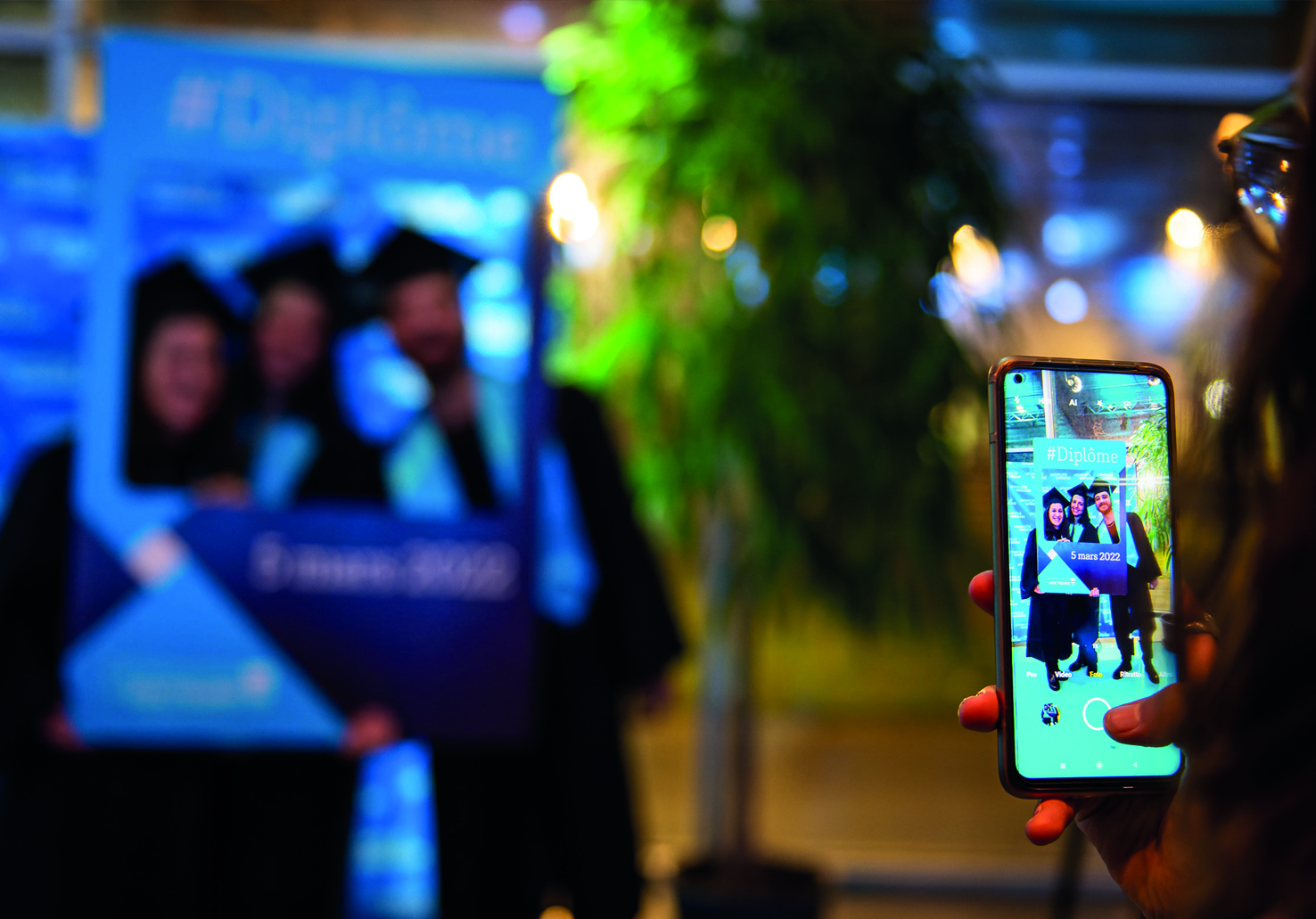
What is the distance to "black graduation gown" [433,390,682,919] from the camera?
7.38 feet

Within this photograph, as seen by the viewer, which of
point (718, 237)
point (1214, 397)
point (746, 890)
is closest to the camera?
point (1214, 397)

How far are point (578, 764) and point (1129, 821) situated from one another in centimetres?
164

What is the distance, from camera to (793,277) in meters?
2.27

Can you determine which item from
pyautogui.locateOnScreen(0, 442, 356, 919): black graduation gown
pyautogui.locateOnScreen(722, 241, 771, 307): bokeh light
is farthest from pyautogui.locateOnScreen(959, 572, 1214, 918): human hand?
pyautogui.locateOnScreen(0, 442, 356, 919): black graduation gown

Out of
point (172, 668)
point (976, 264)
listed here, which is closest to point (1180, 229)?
point (976, 264)

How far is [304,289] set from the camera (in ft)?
6.94

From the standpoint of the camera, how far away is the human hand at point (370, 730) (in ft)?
6.78

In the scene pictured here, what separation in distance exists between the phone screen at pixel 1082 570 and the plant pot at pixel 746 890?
6.32 feet

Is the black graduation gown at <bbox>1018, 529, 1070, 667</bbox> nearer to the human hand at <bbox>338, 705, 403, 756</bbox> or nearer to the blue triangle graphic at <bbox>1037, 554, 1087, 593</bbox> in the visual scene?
the blue triangle graphic at <bbox>1037, 554, 1087, 593</bbox>

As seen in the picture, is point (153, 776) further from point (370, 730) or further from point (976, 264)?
point (976, 264)

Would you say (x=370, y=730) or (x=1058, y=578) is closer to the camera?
(x=1058, y=578)

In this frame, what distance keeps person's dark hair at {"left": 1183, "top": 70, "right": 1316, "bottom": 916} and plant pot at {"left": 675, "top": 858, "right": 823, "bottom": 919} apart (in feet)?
7.09

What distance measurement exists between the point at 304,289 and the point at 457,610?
70cm

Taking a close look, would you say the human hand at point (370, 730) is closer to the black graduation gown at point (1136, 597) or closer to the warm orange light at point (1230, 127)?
the black graduation gown at point (1136, 597)
